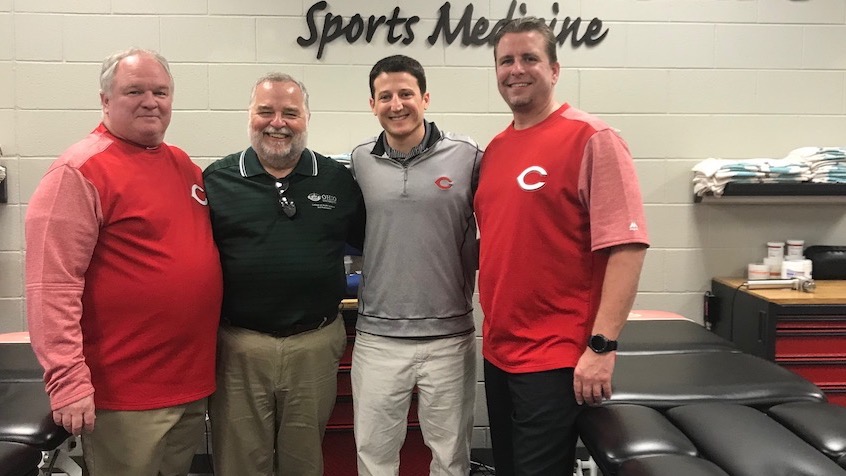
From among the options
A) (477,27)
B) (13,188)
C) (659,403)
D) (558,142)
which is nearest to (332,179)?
(558,142)

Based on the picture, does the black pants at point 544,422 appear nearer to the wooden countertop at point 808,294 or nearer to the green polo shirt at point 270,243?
the green polo shirt at point 270,243

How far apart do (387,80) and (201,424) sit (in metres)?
1.24

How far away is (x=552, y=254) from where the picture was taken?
162 centimetres

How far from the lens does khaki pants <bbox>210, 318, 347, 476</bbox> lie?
6.18 feet

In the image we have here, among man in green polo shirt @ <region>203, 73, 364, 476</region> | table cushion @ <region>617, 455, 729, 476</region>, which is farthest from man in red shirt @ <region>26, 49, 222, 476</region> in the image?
table cushion @ <region>617, 455, 729, 476</region>

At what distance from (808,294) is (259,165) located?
243cm

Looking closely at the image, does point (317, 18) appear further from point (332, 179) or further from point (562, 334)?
point (562, 334)

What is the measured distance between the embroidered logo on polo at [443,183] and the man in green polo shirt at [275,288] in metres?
0.33

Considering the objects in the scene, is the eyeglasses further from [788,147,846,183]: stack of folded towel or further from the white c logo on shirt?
[788,147,846,183]: stack of folded towel

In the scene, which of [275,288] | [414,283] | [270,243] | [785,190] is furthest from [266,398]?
[785,190]

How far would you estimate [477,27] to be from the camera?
2.99 metres

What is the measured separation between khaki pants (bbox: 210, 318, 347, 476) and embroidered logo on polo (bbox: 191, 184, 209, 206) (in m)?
0.42

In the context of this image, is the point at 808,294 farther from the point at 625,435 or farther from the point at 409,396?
the point at 409,396

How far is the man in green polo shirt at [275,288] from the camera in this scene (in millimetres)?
1855
